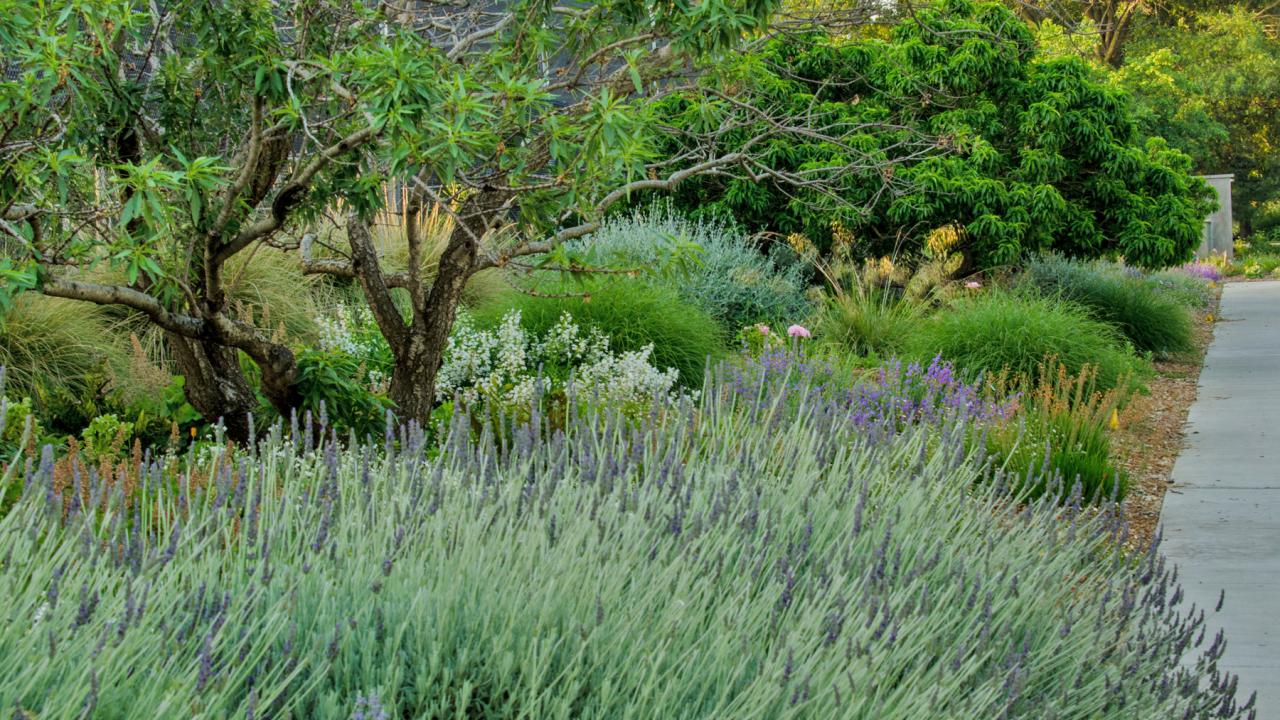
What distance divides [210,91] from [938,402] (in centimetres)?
461

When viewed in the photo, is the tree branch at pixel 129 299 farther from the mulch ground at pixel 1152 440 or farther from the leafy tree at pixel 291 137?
the mulch ground at pixel 1152 440

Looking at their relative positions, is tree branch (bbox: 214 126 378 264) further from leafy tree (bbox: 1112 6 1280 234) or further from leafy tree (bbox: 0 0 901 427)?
leafy tree (bbox: 1112 6 1280 234)

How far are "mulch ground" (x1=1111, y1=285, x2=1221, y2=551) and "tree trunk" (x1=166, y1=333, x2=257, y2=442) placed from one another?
13.4 ft

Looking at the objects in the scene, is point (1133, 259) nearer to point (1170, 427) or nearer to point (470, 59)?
point (1170, 427)

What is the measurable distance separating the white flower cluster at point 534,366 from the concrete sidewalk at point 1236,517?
9.30 feet

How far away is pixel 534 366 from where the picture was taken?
8.41 metres

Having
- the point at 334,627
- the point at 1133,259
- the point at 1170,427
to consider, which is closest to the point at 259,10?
the point at 334,627

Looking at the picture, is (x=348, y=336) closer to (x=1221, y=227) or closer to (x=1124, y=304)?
(x=1124, y=304)

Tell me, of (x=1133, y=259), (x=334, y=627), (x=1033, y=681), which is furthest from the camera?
(x=1133, y=259)

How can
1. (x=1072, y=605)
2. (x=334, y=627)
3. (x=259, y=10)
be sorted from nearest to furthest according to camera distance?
(x=334, y=627)
(x=1072, y=605)
(x=259, y=10)

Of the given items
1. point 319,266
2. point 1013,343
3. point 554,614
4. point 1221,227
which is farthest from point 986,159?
point 1221,227

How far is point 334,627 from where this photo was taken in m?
2.52

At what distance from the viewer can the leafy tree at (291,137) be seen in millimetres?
4094

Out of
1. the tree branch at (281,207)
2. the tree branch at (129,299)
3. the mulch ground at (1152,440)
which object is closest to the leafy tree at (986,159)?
the mulch ground at (1152,440)
